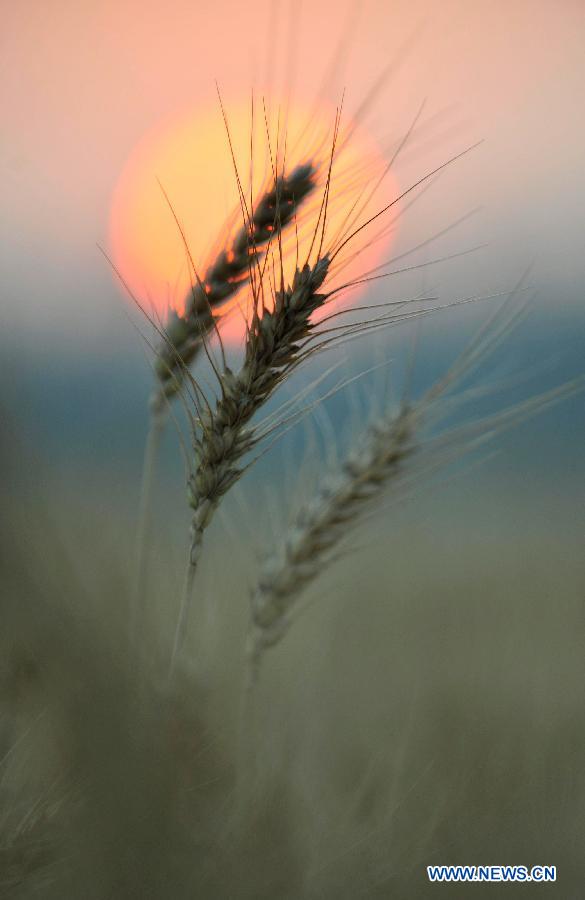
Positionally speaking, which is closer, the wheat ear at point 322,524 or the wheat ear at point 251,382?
the wheat ear at point 251,382

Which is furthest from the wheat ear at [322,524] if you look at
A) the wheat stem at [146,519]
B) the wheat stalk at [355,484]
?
the wheat stem at [146,519]

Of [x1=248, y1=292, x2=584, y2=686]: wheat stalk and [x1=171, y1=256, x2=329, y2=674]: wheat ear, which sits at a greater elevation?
[x1=171, y1=256, x2=329, y2=674]: wheat ear

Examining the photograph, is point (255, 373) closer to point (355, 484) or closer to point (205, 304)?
point (205, 304)

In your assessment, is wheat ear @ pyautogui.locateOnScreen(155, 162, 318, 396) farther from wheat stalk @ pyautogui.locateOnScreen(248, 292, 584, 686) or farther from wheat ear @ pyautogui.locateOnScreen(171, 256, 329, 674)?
wheat stalk @ pyautogui.locateOnScreen(248, 292, 584, 686)

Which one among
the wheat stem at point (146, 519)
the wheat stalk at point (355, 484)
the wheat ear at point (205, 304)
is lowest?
the wheat stalk at point (355, 484)

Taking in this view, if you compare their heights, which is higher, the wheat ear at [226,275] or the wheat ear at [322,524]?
the wheat ear at [226,275]

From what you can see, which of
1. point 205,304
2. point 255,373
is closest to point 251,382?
point 255,373

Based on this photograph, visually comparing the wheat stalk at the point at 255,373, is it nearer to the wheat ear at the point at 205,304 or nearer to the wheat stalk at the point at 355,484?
the wheat ear at the point at 205,304

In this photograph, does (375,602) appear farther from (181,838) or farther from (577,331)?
(181,838)

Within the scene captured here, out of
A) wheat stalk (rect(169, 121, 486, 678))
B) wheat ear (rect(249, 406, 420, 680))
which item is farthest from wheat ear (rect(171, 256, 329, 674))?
wheat ear (rect(249, 406, 420, 680))

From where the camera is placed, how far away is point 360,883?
652mm

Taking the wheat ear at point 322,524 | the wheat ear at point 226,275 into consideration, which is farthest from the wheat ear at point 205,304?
the wheat ear at point 322,524

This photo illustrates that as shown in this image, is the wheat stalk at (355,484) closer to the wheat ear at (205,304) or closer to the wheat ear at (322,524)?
the wheat ear at (322,524)

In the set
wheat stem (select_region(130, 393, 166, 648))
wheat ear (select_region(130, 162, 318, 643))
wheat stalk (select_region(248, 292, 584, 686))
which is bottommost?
wheat stalk (select_region(248, 292, 584, 686))
